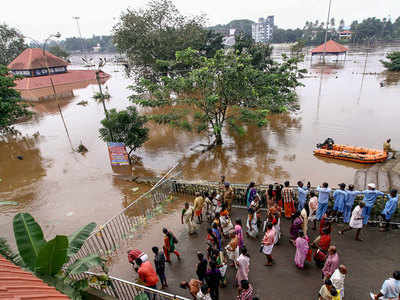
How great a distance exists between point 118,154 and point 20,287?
12621 millimetres

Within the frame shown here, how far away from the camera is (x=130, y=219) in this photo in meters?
9.62

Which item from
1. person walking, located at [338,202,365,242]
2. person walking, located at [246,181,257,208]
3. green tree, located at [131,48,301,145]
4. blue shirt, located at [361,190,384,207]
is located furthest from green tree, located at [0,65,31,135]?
blue shirt, located at [361,190,384,207]

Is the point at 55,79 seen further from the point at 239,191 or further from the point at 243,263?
the point at 243,263

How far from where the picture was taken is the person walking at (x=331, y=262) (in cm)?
544

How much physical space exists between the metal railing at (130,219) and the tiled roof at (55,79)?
42.2 meters

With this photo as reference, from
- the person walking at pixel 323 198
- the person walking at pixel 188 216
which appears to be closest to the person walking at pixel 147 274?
the person walking at pixel 188 216

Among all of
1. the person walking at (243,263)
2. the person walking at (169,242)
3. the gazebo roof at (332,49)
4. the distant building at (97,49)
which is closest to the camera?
Answer: the person walking at (243,263)

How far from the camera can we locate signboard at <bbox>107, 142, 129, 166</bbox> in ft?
48.8

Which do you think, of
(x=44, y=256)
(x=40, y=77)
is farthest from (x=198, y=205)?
(x=40, y=77)

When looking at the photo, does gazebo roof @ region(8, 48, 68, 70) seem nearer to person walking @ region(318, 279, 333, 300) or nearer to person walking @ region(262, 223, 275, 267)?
person walking @ region(262, 223, 275, 267)

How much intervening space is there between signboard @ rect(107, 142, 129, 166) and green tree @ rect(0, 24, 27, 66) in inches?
1851

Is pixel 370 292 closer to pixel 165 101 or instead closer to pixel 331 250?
pixel 331 250

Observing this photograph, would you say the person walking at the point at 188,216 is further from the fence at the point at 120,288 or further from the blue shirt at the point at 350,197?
the blue shirt at the point at 350,197

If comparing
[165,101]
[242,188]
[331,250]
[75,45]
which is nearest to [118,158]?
[165,101]
